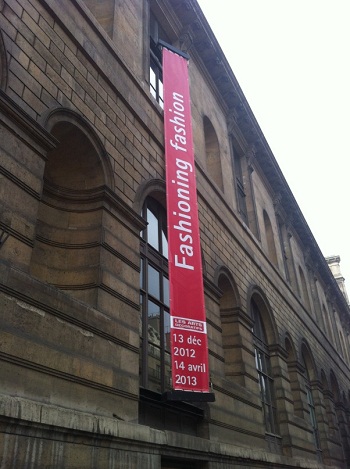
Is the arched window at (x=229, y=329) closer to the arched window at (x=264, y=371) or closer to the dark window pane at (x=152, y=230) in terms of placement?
the arched window at (x=264, y=371)

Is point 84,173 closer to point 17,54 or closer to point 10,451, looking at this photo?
point 17,54

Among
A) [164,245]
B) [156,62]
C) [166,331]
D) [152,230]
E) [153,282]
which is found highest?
[156,62]

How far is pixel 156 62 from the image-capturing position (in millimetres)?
12578

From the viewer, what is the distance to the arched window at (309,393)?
60.6 ft

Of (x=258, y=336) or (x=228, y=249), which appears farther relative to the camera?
(x=258, y=336)

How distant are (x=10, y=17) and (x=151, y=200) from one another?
4576 millimetres

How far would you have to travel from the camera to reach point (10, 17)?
6660 mm

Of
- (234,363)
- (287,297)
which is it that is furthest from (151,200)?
(287,297)

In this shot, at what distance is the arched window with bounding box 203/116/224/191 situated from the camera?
1510 centimetres

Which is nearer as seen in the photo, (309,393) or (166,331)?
(166,331)

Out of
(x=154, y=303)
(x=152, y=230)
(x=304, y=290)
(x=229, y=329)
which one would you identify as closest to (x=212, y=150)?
(x=229, y=329)

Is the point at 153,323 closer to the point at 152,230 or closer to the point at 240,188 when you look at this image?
the point at 152,230

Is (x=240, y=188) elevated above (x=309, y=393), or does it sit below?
above

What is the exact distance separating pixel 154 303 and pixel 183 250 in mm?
1165
